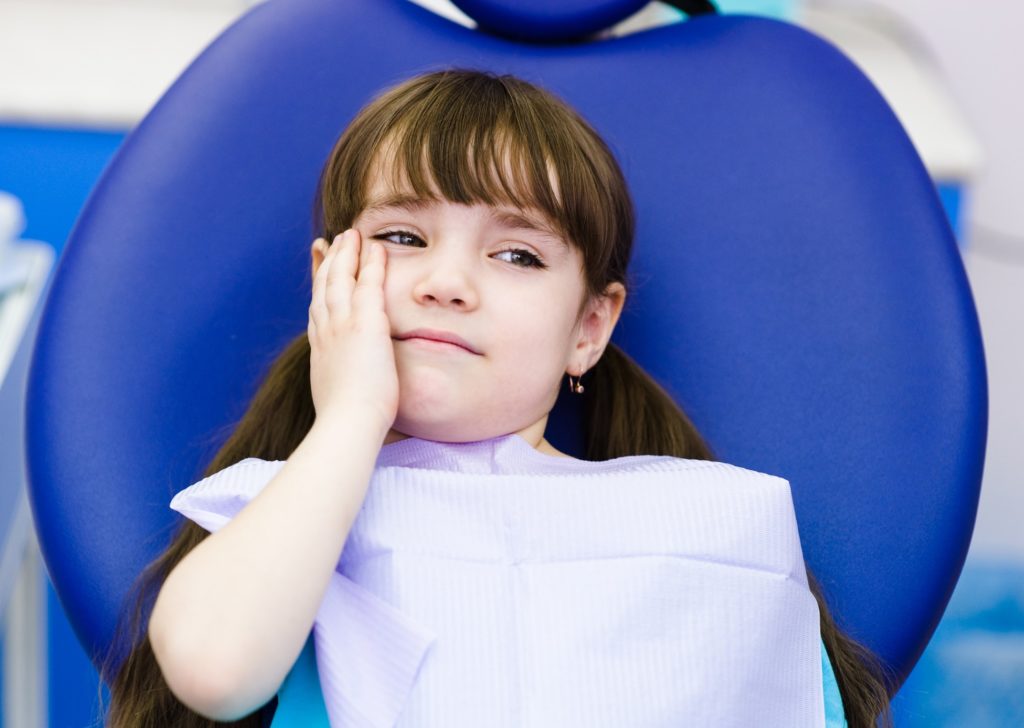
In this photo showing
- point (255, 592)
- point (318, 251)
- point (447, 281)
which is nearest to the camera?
point (255, 592)

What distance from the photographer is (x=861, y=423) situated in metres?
0.92

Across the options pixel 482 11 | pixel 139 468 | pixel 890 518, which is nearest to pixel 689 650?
pixel 890 518

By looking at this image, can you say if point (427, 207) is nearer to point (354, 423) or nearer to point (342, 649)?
point (354, 423)

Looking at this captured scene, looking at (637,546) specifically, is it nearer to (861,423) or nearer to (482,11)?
(861,423)

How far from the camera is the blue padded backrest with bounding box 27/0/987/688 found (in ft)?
2.89

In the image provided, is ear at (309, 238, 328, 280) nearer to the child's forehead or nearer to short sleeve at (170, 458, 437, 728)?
the child's forehead

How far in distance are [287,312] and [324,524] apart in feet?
0.94

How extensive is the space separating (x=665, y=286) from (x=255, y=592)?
0.41 m

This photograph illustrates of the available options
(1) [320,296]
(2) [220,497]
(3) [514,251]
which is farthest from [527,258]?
(2) [220,497]

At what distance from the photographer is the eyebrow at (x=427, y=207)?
809mm

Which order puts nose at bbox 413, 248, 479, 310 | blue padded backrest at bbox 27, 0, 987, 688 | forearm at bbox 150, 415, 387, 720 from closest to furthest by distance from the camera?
forearm at bbox 150, 415, 387, 720
nose at bbox 413, 248, 479, 310
blue padded backrest at bbox 27, 0, 987, 688

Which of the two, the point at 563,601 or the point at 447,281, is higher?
the point at 447,281

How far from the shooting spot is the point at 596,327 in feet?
2.99

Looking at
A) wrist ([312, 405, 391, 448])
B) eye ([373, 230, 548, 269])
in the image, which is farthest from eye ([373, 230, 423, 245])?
wrist ([312, 405, 391, 448])
